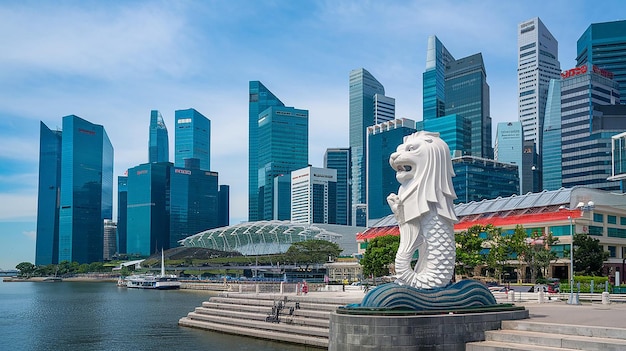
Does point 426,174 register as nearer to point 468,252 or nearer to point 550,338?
Result: point 550,338

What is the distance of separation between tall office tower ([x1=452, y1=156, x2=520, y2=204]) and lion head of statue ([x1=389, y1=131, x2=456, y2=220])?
5752 inches

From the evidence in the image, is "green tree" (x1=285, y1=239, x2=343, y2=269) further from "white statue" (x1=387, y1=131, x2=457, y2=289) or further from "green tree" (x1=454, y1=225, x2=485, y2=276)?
"white statue" (x1=387, y1=131, x2=457, y2=289)

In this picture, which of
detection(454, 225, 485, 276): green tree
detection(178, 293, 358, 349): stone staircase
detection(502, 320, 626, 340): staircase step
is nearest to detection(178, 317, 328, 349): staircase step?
detection(178, 293, 358, 349): stone staircase

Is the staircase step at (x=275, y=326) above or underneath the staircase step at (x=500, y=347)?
underneath

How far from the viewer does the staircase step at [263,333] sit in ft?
124

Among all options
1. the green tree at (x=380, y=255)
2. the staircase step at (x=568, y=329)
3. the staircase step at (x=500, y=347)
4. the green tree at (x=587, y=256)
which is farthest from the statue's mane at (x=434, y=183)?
the green tree at (x=587, y=256)

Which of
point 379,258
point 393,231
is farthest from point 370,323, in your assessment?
point 393,231

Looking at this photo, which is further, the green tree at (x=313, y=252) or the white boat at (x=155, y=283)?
the green tree at (x=313, y=252)

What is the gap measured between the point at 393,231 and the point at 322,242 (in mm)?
38753

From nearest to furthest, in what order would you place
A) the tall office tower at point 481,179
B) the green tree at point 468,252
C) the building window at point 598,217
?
the green tree at point 468,252 < the building window at point 598,217 < the tall office tower at point 481,179

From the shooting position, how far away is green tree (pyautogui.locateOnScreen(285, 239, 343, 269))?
443ft

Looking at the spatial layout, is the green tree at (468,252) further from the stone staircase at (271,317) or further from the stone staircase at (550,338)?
the stone staircase at (550,338)

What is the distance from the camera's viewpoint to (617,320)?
2975 cm

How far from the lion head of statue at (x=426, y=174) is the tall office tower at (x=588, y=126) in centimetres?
14321
